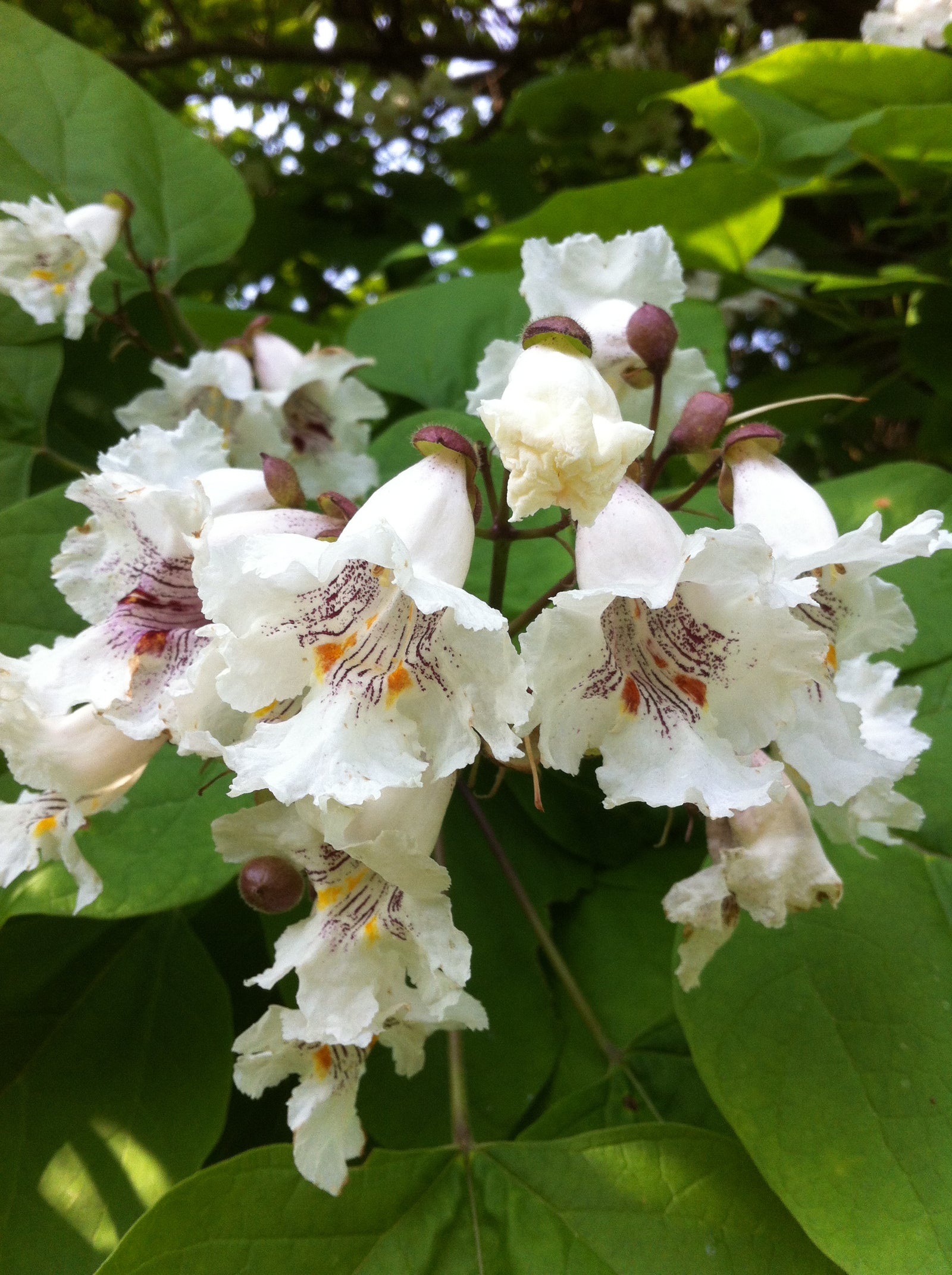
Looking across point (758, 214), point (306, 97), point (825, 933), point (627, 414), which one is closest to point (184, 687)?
point (627, 414)

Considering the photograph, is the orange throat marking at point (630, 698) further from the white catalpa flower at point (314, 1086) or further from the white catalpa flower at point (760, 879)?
the white catalpa flower at point (314, 1086)

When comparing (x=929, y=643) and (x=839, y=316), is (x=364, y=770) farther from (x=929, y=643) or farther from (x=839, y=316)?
(x=839, y=316)

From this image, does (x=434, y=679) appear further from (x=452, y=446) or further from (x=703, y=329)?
(x=703, y=329)

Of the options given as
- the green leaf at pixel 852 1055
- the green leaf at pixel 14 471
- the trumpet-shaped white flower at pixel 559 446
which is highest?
the trumpet-shaped white flower at pixel 559 446

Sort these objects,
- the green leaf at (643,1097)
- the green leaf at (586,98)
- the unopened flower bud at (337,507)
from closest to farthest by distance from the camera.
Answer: the unopened flower bud at (337,507)
the green leaf at (643,1097)
the green leaf at (586,98)

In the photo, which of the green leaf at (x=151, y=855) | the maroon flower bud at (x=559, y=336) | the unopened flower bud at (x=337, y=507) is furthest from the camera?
the green leaf at (x=151, y=855)

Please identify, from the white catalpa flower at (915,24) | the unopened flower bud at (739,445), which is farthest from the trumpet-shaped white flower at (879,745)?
the white catalpa flower at (915,24)

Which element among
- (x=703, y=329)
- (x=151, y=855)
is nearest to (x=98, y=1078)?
(x=151, y=855)
